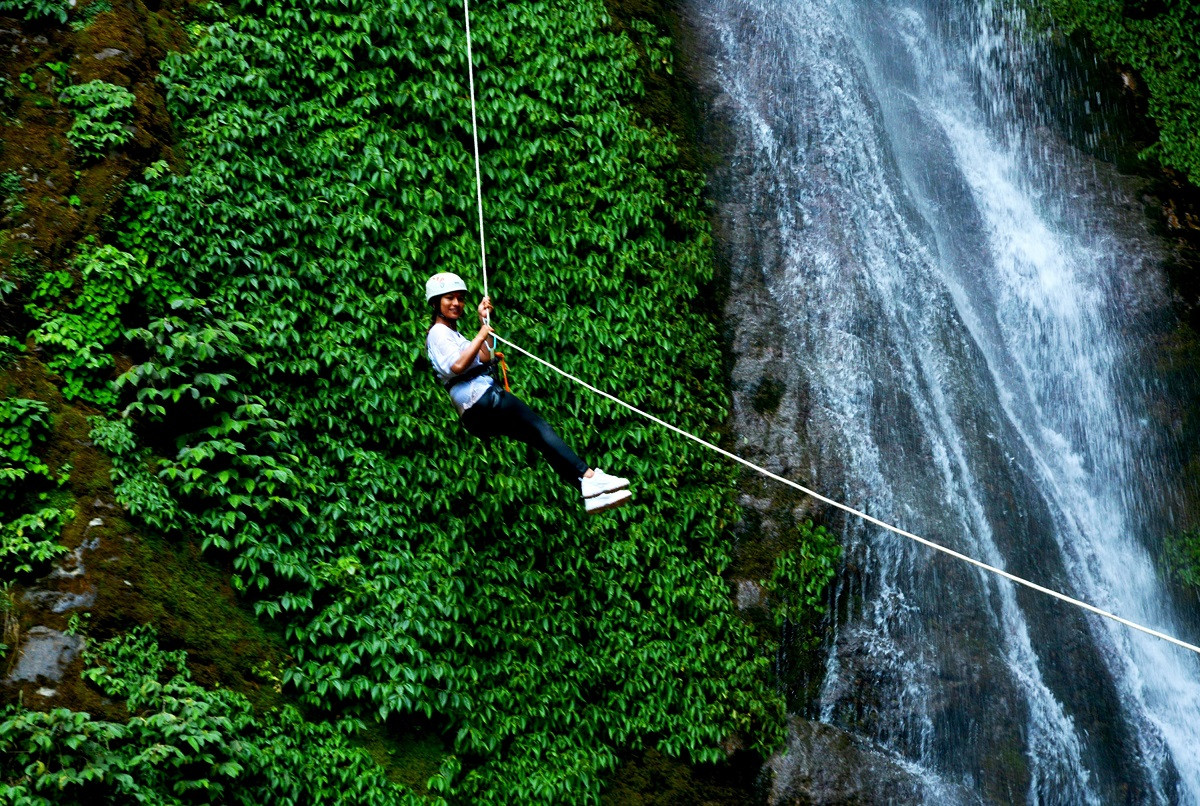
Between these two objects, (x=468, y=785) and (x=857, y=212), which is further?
(x=857, y=212)

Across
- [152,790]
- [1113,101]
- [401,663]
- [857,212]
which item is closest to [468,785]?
[401,663]

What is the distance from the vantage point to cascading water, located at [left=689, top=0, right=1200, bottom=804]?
898 cm

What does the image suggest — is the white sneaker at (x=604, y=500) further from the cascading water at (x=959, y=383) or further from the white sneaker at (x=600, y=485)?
the cascading water at (x=959, y=383)

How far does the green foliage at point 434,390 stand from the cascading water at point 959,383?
128 centimetres

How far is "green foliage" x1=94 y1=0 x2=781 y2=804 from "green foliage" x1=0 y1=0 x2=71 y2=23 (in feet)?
2.47

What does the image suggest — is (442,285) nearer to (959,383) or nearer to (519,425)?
(519,425)

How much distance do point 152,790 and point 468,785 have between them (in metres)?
2.20

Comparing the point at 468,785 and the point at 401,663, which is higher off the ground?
the point at 401,663

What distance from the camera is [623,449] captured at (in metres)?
8.55

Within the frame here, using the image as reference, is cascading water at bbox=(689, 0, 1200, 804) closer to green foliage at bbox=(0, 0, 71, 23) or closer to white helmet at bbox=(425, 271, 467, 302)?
white helmet at bbox=(425, 271, 467, 302)

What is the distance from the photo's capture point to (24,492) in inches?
224

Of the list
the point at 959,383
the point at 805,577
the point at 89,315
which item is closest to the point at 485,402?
the point at 89,315

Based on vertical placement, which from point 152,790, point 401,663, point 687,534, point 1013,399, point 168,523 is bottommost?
point 1013,399

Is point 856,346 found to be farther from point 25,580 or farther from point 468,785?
point 25,580
